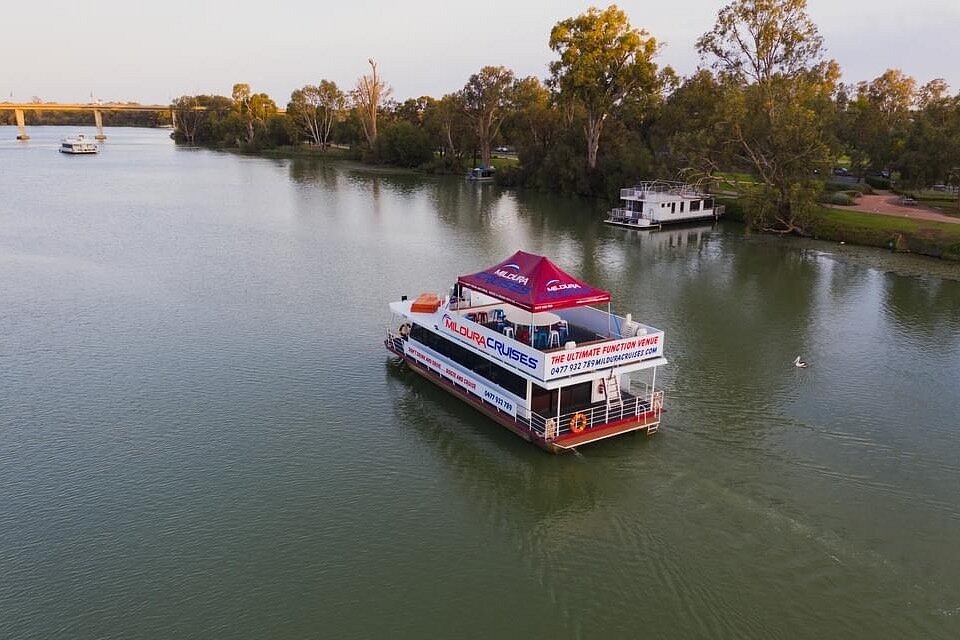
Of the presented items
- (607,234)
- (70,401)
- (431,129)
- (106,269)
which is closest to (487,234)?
(607,234)

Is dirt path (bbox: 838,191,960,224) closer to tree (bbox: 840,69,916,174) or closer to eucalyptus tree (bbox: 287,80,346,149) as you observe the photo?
tree (bbox: 840,69,916,174)

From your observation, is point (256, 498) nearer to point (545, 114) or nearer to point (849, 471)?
point (849, 471)

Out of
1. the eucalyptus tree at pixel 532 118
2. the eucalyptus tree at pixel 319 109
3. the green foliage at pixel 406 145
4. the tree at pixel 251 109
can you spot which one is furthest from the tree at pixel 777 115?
the tree at pixel 251 109

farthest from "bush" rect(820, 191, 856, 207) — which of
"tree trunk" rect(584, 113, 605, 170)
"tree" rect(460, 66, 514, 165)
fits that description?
"tree" rect(460, 66, 514, 165)

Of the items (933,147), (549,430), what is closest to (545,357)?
(549,430)

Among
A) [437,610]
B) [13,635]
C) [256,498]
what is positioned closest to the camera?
[13,635]

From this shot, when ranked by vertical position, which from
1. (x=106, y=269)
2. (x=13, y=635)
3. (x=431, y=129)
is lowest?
(x=13, y=635)
